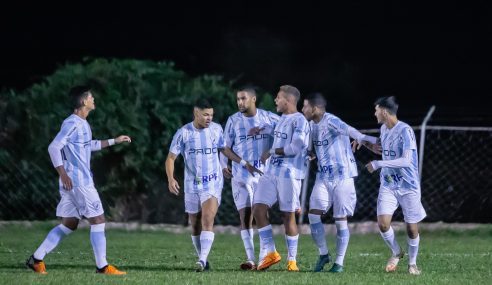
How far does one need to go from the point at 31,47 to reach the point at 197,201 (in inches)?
347

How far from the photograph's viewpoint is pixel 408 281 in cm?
1081

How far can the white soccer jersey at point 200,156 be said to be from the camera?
1213 centimetres

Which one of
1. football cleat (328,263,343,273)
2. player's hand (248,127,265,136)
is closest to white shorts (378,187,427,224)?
football cleat (328,263,343,273)

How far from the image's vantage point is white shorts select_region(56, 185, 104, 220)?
11.7m

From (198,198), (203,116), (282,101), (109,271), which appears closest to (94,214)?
(109,271)

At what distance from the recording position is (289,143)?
1209 cm

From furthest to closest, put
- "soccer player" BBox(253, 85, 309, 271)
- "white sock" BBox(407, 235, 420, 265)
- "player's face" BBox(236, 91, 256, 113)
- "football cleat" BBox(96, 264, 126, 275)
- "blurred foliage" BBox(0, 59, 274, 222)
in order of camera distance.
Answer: "blurred foliage" BBox(0, 59, 274, 222)
"player's face" BBox(236, 91, 256, 113)
"soccer player" BBox(253, 85, 309, 271)
"white sock" BBox(407, 235, 420, 265)
"football cleat" BBox(96, 264, 126, 275)

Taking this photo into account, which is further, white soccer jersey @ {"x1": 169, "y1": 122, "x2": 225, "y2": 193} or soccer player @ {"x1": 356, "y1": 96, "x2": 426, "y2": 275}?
white soccer jersey @ {"x1": 169, "y1": 122, "x2": 225, "y2": 193}

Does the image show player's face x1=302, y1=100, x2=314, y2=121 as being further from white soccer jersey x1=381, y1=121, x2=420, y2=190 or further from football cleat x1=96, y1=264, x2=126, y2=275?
football cleat x1=96, y1=264, x2=126, y2=275

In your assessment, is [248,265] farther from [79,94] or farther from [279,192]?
[79,94]

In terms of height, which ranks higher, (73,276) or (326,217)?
(73,276)

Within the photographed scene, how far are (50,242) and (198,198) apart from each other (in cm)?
149

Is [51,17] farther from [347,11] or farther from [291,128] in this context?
[291,128]

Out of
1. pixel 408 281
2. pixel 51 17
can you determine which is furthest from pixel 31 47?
pixel 408 281
